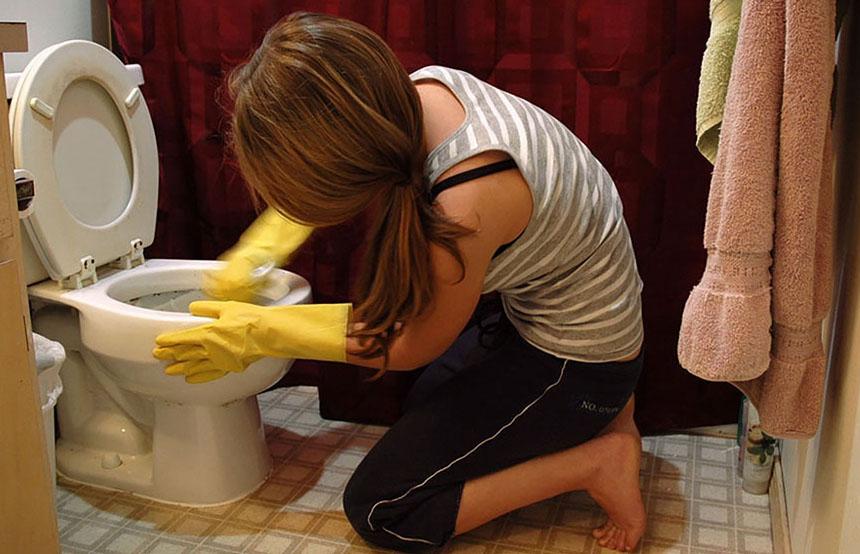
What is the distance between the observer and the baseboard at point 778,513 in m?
1.34

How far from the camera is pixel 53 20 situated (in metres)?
1.67

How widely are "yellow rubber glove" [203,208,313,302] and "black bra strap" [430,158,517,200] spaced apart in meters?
0.39

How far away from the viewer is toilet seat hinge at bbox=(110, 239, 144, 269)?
1590 mm

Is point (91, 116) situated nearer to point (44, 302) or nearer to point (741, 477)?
point (44, 302)

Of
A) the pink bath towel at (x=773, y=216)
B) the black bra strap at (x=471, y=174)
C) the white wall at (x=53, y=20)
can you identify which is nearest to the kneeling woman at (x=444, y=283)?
the black bra strap at (x=471, y=174)

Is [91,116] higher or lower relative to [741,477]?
higher

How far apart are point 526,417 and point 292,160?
0.54 m

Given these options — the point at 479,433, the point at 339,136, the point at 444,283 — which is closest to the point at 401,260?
the point at 444,283

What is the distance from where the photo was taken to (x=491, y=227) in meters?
1.16

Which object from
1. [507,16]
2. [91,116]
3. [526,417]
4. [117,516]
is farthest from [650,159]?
[117,516]

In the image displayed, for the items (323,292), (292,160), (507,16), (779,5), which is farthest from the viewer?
(323,292)

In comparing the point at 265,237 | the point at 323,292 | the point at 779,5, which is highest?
the point at 779,5

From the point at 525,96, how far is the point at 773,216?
715mm

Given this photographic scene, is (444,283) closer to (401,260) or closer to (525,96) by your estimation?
(401,260)
